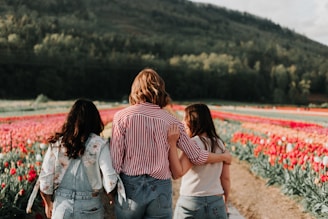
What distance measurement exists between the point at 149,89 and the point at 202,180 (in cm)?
76

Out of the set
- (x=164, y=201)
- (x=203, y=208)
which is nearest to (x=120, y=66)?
(x=203, y=208)

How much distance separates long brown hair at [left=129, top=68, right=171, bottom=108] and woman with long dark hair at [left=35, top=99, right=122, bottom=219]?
0.33 metres

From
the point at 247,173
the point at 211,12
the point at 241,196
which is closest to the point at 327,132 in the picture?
the point at 247,173

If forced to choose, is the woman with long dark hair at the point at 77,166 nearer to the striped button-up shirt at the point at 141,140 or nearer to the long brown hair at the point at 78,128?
the long brown hair at the point at 78,128

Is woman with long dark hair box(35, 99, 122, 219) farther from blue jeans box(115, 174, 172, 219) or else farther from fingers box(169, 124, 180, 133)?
fingers box(169, 124, 180, 133)

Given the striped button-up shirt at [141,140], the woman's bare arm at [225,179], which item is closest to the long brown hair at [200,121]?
the woman's bare arm at [225,179]

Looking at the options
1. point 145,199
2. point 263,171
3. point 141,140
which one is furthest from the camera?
point 263,171

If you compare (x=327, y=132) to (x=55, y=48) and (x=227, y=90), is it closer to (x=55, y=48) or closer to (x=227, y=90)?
(x=227, y=90)

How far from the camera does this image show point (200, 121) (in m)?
3.04

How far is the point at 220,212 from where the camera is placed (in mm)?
3037

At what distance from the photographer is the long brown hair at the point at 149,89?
9.03 feet

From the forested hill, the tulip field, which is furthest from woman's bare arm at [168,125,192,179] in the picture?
the forested hill

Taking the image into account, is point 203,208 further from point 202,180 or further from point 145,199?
point 145,199

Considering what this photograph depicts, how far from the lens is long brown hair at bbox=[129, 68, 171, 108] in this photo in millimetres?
2752
